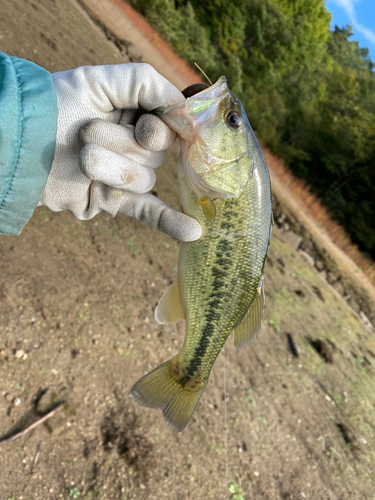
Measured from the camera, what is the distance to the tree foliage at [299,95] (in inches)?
862

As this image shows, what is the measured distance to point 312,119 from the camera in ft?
78.1

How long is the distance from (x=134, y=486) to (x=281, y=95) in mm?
26750

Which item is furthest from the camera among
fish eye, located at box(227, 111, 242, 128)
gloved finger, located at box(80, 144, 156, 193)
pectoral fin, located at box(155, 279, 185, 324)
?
pectoral fin, located at box(155, 279, 185, 324)

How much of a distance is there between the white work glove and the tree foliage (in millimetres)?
19766

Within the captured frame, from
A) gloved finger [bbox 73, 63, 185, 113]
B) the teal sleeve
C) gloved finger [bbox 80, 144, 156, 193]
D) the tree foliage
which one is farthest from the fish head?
the tree foliage

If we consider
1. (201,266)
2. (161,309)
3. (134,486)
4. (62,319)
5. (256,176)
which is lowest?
(134,486)

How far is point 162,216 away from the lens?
1871 mm

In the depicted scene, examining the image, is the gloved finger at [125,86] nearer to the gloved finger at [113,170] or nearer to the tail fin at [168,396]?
the gloved finger at [113,170]

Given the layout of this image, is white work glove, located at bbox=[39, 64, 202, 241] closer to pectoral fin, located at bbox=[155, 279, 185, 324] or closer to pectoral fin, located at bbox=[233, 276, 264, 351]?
pectoral fin, located at bbox=[155, 279, 185, 324]

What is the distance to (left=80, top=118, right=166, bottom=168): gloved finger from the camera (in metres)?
1.66

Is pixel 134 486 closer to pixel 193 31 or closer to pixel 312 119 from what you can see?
pixel 193 31

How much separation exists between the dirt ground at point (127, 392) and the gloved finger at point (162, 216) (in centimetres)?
176

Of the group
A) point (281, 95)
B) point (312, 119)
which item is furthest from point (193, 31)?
point (312, 119)

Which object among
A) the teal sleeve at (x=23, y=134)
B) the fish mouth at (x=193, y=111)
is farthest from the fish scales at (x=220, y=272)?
the teal sleeve at (x=23, y=134)
